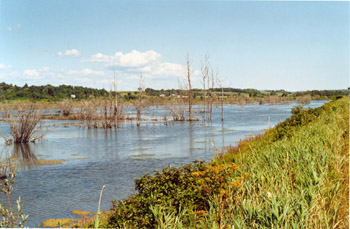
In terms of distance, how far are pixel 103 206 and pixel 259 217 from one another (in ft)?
20.8

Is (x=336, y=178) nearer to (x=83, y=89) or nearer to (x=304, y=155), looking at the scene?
(x=304, y=155)

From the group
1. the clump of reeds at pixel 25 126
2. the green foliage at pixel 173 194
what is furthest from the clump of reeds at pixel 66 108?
the green foliage at pixel 173 194

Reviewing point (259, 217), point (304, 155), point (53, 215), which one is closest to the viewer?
point (259, 217)

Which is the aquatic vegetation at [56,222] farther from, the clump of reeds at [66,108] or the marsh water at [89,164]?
the clump of reeds at [66,108]

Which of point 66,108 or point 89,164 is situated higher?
point 66,108

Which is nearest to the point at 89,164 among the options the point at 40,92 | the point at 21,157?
the point at 21,157

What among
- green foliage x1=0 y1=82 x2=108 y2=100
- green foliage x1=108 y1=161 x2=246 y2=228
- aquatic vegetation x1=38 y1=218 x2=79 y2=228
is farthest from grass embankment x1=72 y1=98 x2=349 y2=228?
green foliage x1=0 y1=82 x2=108 y2=100

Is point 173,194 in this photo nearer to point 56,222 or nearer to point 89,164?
point 56,222

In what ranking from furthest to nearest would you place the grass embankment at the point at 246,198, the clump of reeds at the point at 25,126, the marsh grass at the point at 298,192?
the clump of reeds at the point at 25,126 < the grass embankment at the point at 246,198 < the marsh grass at the point at 298,192

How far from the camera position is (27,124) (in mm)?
23750

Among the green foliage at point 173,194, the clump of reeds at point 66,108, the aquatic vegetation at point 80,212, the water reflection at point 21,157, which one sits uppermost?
the clump of reeds at point 66,108

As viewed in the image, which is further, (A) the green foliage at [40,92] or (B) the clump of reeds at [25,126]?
(A) the green foliage at [40,92]

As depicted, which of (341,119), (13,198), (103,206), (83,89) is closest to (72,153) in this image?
(13,198)

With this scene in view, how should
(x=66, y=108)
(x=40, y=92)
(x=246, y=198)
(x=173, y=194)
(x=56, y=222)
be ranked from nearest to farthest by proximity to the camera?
(x=246, y=198), (x=173, y=194), (x=56, y=222), (x=66, y=108), (x=40, y=92)
